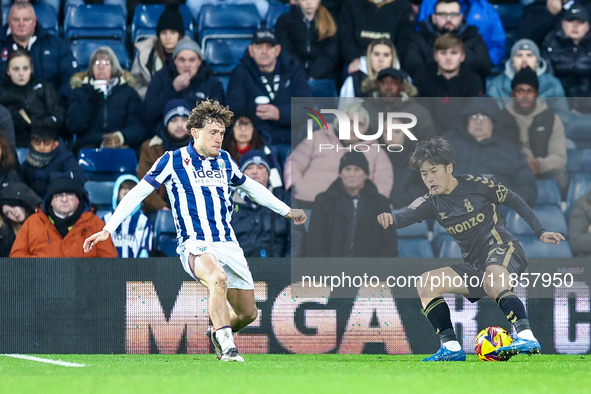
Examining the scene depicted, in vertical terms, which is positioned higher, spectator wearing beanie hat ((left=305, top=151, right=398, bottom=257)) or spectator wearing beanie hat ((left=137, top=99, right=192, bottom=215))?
spectator wearing beanie hat ((left=137, top=99, right=192, bottom=215))

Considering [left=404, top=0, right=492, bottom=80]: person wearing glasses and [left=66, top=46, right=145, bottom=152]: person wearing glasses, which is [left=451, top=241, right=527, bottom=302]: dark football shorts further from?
[left=66, top=46, right=145, bottom=152]: person wearing glasses

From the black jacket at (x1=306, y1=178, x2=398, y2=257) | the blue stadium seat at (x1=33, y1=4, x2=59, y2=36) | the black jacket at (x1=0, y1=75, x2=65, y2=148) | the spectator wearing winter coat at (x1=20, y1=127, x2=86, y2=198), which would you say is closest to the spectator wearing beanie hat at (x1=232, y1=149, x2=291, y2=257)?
the black jacket at (x1=306, y1=178, x2=398, y2=257)

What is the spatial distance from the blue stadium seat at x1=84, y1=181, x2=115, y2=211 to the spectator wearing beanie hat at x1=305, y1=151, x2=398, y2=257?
2.52 meters

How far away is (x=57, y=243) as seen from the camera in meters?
8.50

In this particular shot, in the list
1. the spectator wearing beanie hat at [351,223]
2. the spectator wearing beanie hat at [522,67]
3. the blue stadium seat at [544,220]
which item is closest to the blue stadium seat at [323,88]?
the spectator wearing beanie hat at [522,67]

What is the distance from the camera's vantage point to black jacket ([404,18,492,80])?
10.3 metres

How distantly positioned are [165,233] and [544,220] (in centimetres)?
375

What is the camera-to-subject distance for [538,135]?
28.8ft

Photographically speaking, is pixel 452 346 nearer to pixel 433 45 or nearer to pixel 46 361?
pixel 46 361

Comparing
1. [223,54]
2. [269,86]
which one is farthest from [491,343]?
[223,54]

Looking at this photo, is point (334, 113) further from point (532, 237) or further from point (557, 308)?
point (557, 308)

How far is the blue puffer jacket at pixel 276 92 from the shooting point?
32.3 ft

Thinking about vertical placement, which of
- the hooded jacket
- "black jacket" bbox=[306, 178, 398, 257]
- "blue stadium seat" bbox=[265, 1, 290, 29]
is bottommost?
"black jacket" bbox=[306, 178, 398, 257]

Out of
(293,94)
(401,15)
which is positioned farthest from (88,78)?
(401,15)
